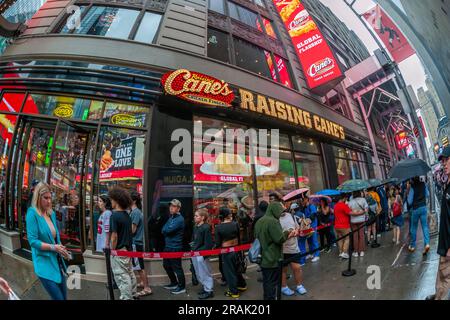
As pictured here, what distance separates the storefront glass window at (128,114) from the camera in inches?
92.3

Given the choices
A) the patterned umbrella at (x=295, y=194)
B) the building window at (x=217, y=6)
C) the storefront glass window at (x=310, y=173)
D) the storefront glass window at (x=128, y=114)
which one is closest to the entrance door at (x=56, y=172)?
the storefront glass window at (x=128, y=114)

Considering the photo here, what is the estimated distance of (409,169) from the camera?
2078 millimetres

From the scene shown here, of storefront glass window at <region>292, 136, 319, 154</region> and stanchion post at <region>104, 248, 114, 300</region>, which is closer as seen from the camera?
stanchion post at <region>104, 248, 114, 300</region>

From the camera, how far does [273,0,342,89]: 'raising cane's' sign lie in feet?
9.09

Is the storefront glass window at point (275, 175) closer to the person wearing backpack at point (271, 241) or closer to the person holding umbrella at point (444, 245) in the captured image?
the person wearing backpack at point (271, 241)

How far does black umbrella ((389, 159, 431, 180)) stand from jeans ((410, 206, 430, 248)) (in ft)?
2.91

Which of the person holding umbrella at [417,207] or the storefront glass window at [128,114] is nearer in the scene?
the storefront glass window at [128,114]

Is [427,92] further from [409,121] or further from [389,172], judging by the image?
[389,172]

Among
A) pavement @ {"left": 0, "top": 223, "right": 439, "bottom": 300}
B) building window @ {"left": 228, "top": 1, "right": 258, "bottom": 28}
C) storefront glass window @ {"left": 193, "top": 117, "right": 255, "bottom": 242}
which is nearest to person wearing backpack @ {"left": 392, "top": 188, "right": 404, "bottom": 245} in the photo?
pavement @ {"left": 0, "top": 223, "right": 439, "bottom": 300}

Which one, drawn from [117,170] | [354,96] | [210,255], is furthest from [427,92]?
[117,170]

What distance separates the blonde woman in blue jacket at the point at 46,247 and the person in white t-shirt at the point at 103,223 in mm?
289

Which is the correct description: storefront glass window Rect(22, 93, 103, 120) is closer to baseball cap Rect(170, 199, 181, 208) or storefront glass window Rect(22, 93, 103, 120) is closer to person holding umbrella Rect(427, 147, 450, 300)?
baseball cap Rect(170, 199, 181, 208)

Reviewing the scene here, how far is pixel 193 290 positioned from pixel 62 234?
1.16 m

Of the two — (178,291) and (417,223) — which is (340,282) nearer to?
(178,291)
